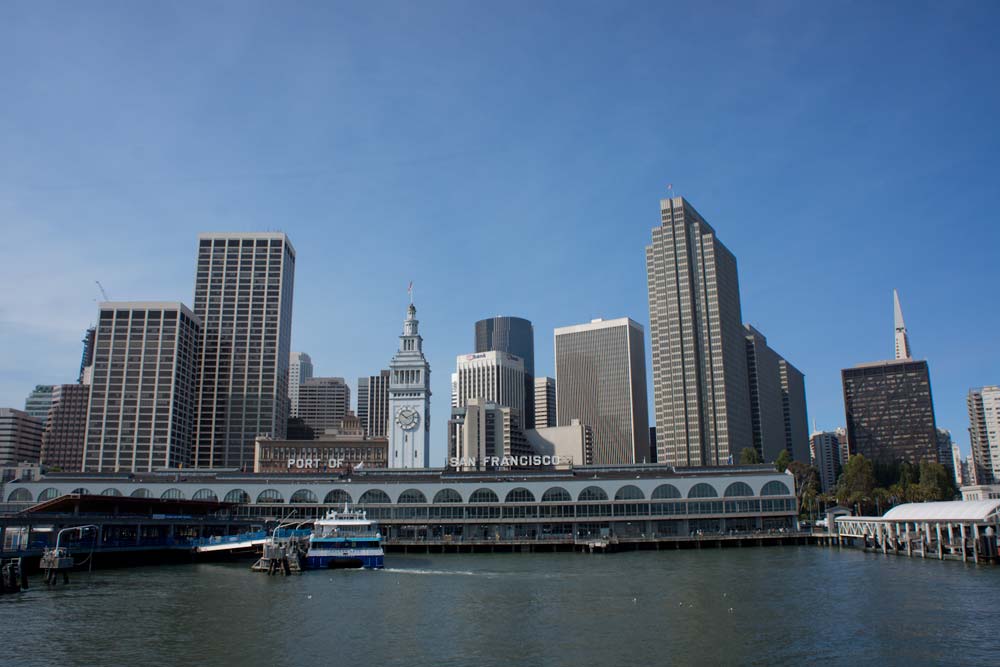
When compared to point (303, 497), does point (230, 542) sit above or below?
below

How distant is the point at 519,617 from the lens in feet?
220

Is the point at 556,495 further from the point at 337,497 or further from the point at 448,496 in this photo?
the point at 337,497

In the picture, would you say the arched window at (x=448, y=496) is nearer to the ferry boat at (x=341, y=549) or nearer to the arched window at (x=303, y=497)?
the arched window at (x=303, y=497)

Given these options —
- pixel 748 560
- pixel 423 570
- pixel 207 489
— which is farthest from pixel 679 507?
pixel 207 489

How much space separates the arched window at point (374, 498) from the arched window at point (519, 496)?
23740mm

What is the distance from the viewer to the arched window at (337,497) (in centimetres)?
16062

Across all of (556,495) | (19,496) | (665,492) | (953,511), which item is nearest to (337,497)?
(556,495)

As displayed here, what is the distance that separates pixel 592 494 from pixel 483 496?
→ 2144 centimetres

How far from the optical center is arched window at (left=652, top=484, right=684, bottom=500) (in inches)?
6161

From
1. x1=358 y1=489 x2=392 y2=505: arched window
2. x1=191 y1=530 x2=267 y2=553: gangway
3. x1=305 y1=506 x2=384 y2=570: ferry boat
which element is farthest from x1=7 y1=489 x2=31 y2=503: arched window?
x1=305 y1=506 x2=384 y2=570: ferry boat

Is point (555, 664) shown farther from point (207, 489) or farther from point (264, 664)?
point (207, 489)

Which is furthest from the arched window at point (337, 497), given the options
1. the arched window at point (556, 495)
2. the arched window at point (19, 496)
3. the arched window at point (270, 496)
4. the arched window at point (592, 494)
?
the arched window at point (19, 496)

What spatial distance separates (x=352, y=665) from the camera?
50906mm

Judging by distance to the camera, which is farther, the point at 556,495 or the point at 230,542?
the point at 556,495
